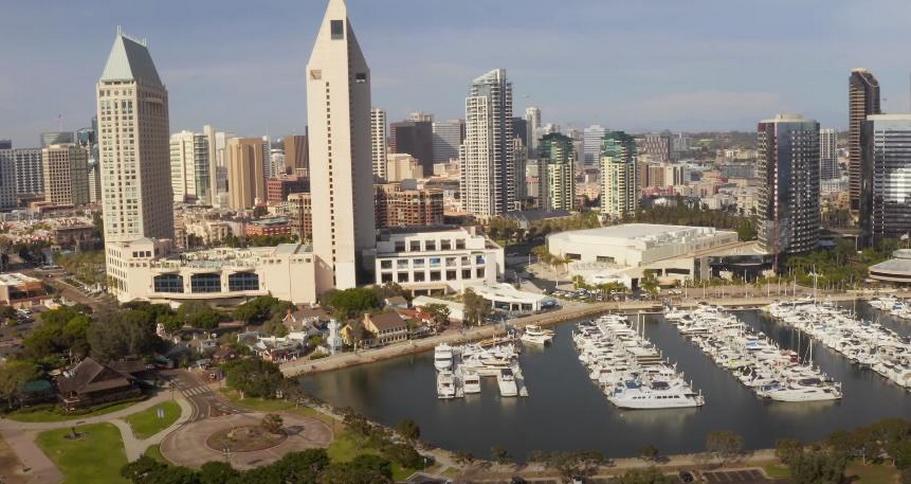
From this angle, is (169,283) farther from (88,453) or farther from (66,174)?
(66,174)

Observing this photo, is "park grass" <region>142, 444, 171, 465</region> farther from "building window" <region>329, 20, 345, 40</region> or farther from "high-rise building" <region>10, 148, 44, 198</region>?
"high-rise building" <region>10, 148, 44, 198</region>

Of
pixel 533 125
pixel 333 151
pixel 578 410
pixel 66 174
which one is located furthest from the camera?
pixel 533 125

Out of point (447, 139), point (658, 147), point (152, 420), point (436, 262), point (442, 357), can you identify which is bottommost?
point (152, 420)

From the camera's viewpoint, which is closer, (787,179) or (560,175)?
(787,179)

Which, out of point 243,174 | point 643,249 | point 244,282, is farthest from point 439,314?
point 243,174

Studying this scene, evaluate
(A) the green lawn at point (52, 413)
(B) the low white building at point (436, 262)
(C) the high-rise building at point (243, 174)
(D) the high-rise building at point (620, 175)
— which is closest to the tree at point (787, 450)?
(A) the green lawn at point (52, 413)

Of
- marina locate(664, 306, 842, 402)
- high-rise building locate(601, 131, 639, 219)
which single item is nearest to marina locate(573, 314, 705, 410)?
marina locate(664, 306, 842, 402)

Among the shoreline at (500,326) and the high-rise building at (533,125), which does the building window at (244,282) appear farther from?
the high-rise building at (533,125)
